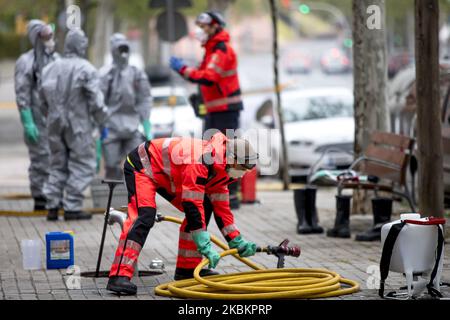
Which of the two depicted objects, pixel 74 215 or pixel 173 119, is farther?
pixel 173 119

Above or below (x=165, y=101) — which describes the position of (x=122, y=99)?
above

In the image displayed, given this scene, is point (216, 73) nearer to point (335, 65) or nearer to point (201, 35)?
point (201, 35)

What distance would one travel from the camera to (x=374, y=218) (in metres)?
12.9

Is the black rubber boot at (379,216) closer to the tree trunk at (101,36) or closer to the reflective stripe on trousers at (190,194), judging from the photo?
the reflective stripe on trousers at (190,194)

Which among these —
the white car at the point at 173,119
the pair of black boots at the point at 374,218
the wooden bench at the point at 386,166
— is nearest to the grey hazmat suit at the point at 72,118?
the wooden bench at the point at 386,166

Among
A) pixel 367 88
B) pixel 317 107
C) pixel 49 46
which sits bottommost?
pixel 317 107

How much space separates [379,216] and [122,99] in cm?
441

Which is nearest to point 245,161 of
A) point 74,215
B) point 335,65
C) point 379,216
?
point 379,216

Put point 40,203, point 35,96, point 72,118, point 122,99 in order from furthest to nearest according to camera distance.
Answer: point 122,99 < point 40,203 < point 35,96 < point 72,118

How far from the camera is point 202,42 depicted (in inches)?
604

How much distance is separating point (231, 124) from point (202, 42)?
980mm

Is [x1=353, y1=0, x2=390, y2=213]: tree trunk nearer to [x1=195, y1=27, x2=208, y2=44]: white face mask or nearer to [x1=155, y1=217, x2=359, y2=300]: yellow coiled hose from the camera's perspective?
[x1=195, y1=27, x2=208, y2=44]: white face mask

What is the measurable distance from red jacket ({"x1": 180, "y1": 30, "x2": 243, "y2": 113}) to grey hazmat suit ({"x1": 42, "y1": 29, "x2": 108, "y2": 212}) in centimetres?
112

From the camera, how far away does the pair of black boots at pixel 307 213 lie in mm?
13544
